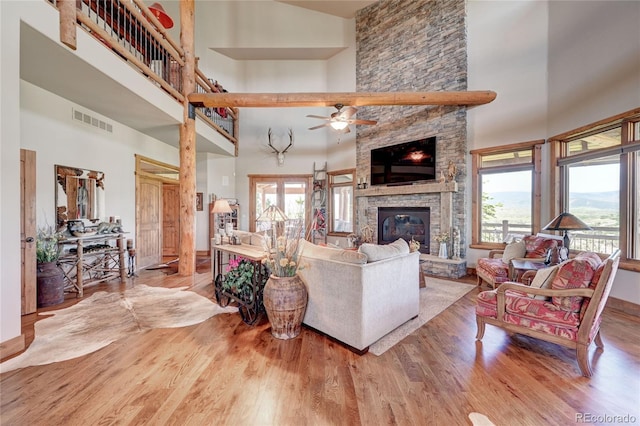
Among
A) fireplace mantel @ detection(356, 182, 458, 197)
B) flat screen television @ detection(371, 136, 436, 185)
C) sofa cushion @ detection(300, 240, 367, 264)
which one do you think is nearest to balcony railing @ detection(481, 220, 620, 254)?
fireplace mantel @ detection(356, 182, 458, 197)

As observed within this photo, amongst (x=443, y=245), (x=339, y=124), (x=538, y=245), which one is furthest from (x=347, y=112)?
(x=538, y=245)

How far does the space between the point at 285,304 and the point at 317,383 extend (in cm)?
79

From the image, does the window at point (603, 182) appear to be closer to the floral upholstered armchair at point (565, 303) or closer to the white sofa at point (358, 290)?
the floral upholstered armchair at point (565, 303)

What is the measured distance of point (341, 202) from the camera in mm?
7590

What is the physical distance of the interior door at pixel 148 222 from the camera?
18.3 ft

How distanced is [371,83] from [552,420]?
6884mm

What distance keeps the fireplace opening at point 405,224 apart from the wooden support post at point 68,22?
5.78 meters

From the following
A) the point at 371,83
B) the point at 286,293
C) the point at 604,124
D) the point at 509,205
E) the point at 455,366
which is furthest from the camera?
the point at 371,83

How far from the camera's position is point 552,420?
1616 mm

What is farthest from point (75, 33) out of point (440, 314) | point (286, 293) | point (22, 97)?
point (440, 314)

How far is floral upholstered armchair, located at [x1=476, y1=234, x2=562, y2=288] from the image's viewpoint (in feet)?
12.1

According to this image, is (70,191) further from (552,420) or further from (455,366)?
(552,420)

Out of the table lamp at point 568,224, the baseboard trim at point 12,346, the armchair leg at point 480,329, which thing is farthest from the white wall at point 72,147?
the table lamp at point 568,224

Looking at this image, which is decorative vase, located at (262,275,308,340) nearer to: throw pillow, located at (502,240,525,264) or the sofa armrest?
throw pillow, located at (502,240,525,264)
